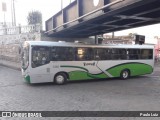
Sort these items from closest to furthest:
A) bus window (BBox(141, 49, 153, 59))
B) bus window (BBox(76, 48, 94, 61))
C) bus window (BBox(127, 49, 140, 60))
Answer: bus window (BBox(76, 48, 94, 61)) → bus window (BBox(127, 49, 140, 60)) → bus window (BBox(141, 49, 153, 59))

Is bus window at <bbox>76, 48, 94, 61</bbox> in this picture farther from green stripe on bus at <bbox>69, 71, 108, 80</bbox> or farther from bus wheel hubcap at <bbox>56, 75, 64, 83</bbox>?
bus wheel hubcap at <bbox>56, 75, 64, 83</bbox>

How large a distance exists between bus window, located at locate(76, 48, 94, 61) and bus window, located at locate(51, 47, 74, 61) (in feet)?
1.53

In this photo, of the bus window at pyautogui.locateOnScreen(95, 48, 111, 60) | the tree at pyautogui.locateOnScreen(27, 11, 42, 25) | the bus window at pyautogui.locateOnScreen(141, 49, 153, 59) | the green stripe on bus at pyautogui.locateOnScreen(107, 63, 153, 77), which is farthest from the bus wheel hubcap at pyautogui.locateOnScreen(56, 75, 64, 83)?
the tree at pyautogui.locateOnScreen(27, 11, 42, 25)

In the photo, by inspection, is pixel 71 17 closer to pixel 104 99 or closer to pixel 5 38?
pixel 104 99

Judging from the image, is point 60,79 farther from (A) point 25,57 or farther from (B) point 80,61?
(A) point 25,57

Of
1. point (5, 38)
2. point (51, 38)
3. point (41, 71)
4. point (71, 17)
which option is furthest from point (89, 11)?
→ point (5, 38)

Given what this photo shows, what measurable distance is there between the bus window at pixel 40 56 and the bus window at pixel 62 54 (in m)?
0.41

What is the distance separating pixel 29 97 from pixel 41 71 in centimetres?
345

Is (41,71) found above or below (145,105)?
above

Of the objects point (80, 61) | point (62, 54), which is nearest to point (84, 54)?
point (80, 61)

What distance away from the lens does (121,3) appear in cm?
948

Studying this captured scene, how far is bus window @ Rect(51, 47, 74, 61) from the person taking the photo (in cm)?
1383

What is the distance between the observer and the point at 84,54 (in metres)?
15.1

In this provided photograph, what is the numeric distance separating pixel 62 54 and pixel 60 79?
5.12ft
